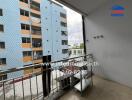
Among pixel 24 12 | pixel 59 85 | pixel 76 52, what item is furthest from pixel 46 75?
pixel 76 52

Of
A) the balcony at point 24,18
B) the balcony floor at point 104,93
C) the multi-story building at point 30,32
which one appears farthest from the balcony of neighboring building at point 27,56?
the balcony floor at point 104,93

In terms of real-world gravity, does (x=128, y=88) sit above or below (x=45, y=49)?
below

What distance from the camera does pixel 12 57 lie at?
5.87 ft

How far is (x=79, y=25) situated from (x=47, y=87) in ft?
7.77

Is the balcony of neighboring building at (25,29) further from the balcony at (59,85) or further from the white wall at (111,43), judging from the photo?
the white wall at (111,43)

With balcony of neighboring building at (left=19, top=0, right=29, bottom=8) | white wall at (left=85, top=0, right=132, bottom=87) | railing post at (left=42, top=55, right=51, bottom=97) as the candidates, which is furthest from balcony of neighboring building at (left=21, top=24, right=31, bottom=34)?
white wall at (left=85, top=0, right=132, bottom=87)

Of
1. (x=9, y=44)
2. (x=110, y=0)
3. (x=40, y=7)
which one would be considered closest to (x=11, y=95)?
(x=9, y=44)

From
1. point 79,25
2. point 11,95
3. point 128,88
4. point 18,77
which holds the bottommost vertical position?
point 128,88

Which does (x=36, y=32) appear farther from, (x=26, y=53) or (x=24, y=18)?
(x=26, y=53)

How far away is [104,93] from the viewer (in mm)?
2680

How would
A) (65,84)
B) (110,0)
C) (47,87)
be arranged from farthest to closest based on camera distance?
(110,0) < (65,84) < (47,87)

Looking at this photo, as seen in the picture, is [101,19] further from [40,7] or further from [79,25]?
[40,7]

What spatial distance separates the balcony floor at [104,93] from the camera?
8.18 feet

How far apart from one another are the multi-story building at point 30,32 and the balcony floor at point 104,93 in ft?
2.91
